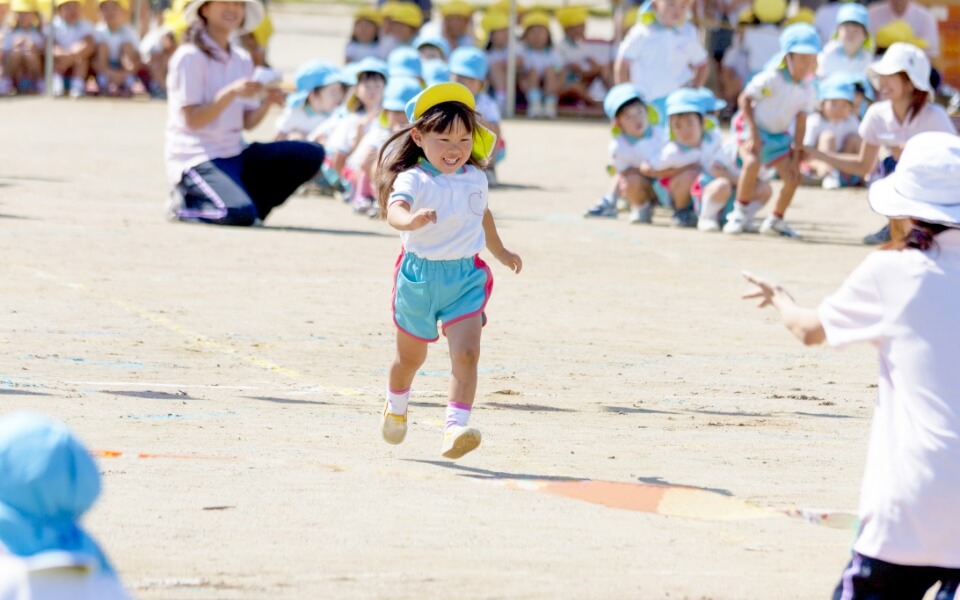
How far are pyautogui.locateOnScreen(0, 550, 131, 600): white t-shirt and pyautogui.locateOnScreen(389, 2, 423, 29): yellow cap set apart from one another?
2167 centimetres

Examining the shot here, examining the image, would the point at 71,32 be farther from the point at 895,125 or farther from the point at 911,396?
the point at 911,396

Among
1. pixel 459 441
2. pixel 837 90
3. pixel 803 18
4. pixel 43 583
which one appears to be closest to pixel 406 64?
pixel 837 90

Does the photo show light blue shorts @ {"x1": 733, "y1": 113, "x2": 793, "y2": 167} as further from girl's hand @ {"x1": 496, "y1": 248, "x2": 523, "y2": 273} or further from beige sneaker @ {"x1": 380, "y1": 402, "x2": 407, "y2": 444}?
beige sneaker @ {"x1": 380, "y1": 402, "x2": 407, "y2": 444}

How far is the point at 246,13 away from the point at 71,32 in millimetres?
12403

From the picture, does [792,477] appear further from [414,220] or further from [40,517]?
[40,517]

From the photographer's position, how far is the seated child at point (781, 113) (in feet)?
44.6

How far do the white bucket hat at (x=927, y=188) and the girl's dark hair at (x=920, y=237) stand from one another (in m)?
0.03

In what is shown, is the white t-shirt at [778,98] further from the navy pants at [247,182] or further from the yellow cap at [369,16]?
the yellow cap at [369,16]

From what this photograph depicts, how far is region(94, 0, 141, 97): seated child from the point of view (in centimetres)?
2483

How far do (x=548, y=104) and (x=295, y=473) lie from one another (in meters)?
19.1

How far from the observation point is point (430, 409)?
7445 millimetres

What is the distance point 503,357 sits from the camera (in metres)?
8.69

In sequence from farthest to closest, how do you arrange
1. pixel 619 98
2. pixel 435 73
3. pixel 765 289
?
pixel 435 73, pixel 619 98, pixel 765 289

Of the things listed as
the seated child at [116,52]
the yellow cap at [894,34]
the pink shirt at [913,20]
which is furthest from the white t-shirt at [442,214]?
the seated child at [116,52]
